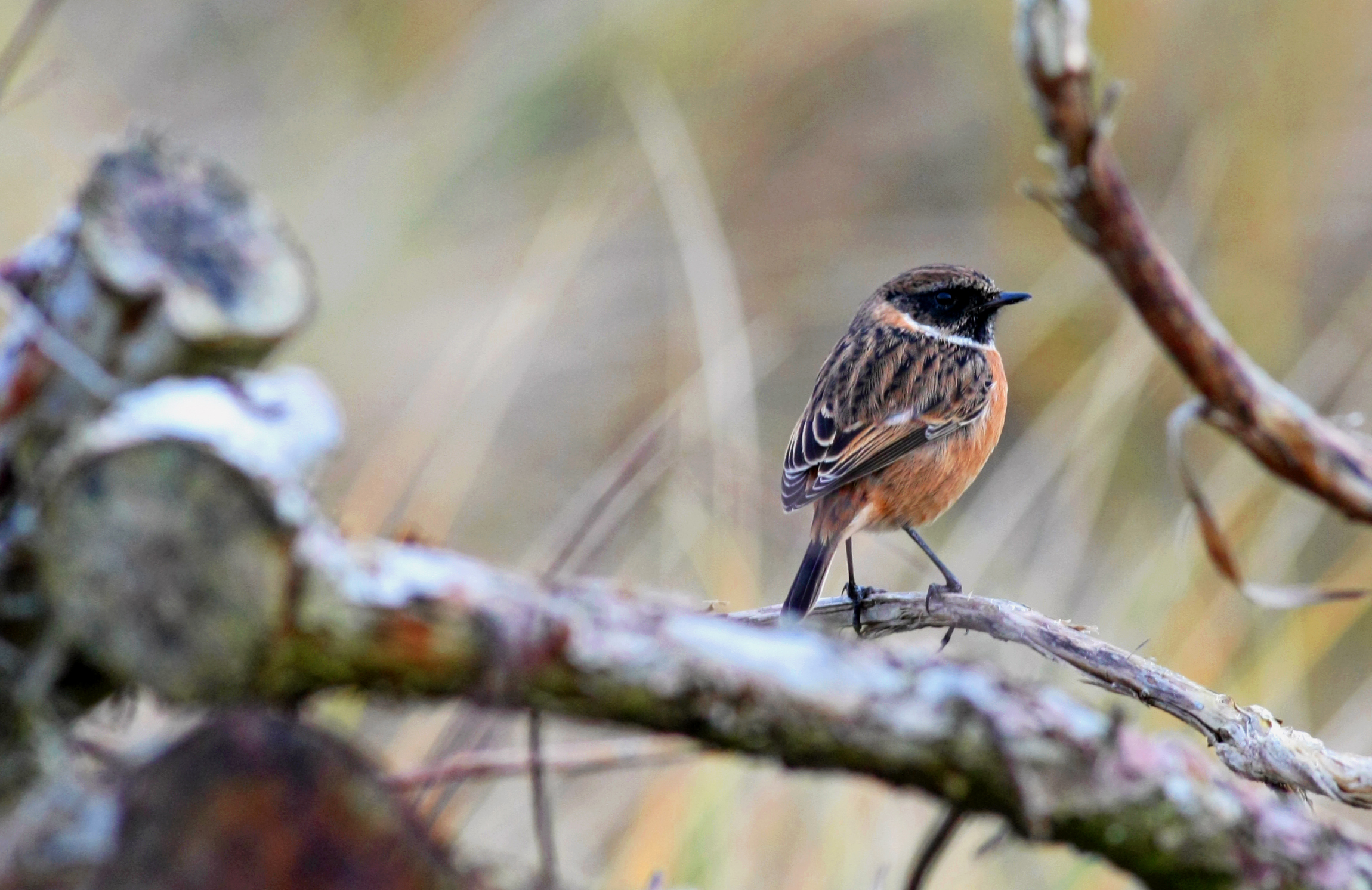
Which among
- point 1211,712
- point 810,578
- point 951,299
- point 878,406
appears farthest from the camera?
point 951,299

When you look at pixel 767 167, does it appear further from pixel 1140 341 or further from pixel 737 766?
pixel 737 766

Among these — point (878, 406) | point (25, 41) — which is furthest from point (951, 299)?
point (25, 41)

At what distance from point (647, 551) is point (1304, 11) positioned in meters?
4.54

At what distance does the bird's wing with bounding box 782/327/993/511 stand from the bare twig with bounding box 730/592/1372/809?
5.20ft

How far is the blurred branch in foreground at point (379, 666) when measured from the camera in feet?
4.52

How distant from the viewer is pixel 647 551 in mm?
5605

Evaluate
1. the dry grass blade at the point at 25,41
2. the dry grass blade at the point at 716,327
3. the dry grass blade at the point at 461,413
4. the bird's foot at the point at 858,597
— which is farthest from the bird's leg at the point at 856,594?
the dry grass blade at the point at 25,41

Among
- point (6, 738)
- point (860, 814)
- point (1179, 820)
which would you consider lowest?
point (860, 814)

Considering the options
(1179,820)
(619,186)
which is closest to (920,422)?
(619,186)

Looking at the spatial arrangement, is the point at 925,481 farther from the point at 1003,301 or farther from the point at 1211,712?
the point at 1211,712

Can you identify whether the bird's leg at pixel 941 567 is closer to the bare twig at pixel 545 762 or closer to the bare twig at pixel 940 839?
the bare twig at pixel 545 762

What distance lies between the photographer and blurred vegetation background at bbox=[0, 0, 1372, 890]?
4.54 metres

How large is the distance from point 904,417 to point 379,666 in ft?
11.0

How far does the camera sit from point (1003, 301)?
4.76 meters
